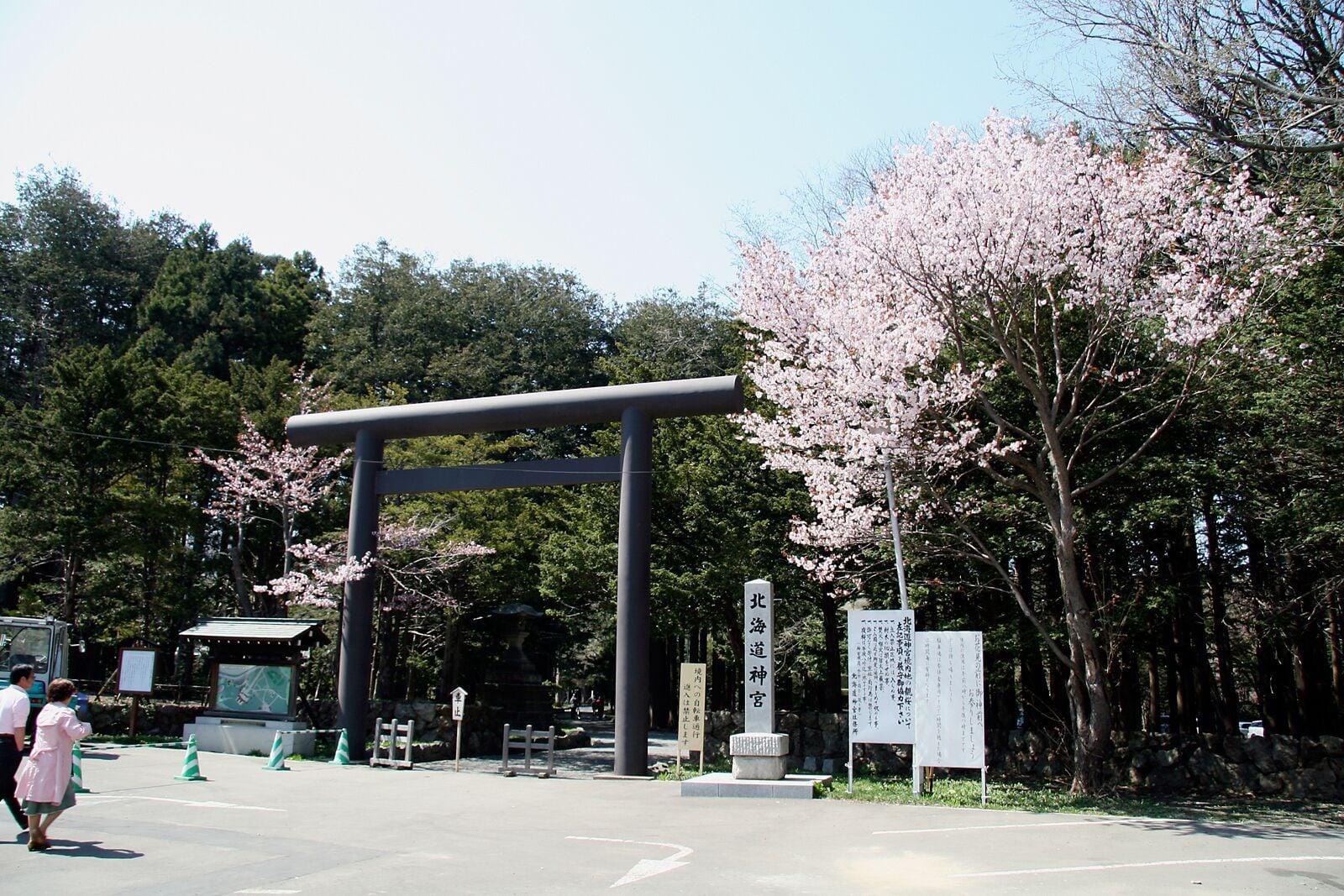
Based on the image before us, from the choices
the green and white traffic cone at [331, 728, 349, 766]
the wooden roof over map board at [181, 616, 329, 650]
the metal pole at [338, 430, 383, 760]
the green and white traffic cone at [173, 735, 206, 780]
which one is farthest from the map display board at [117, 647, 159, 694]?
the green and white traffic cone at [173, 735, 206, 780]

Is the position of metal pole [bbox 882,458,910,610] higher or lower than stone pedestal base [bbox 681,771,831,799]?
higher

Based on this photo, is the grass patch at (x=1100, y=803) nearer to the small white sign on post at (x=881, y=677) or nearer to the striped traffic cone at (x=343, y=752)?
the small white sign on post at (x=881, y=677)

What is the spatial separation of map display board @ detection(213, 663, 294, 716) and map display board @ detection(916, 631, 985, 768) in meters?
11.3

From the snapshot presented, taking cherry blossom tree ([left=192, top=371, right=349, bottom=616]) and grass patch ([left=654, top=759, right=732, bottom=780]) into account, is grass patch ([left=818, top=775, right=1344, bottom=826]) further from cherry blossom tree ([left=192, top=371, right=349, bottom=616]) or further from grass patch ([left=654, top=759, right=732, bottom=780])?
cherry blossom tree ([left=192, top=371, right=349, bottom=616])

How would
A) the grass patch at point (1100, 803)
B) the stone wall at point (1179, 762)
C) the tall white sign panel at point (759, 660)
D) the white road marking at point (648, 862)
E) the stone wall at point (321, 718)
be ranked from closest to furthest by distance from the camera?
the white road marking at point (648, 862)
the grass patch at point (1100, 803)
the tall white sign panel at point (759, 660)
the stone wall at point (1179, 762)
the stone wall at point (321, 718)

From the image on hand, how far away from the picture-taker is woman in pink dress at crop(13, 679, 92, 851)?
7180 mm

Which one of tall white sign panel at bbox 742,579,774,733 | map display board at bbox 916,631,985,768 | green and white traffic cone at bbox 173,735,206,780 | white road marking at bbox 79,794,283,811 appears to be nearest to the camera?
white road marking at bbox 79,794,283,811

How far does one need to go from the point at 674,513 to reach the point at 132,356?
1553cm

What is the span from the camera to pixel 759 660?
1278 centimetres

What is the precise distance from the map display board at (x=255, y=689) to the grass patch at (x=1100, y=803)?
32.8 feet

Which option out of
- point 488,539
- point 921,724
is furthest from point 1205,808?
point 488,539

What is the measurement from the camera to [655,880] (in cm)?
684

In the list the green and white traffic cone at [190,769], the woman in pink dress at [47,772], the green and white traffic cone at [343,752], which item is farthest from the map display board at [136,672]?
the woman in pink dress at [47,772]

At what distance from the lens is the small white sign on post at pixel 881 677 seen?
1219 centimetres
